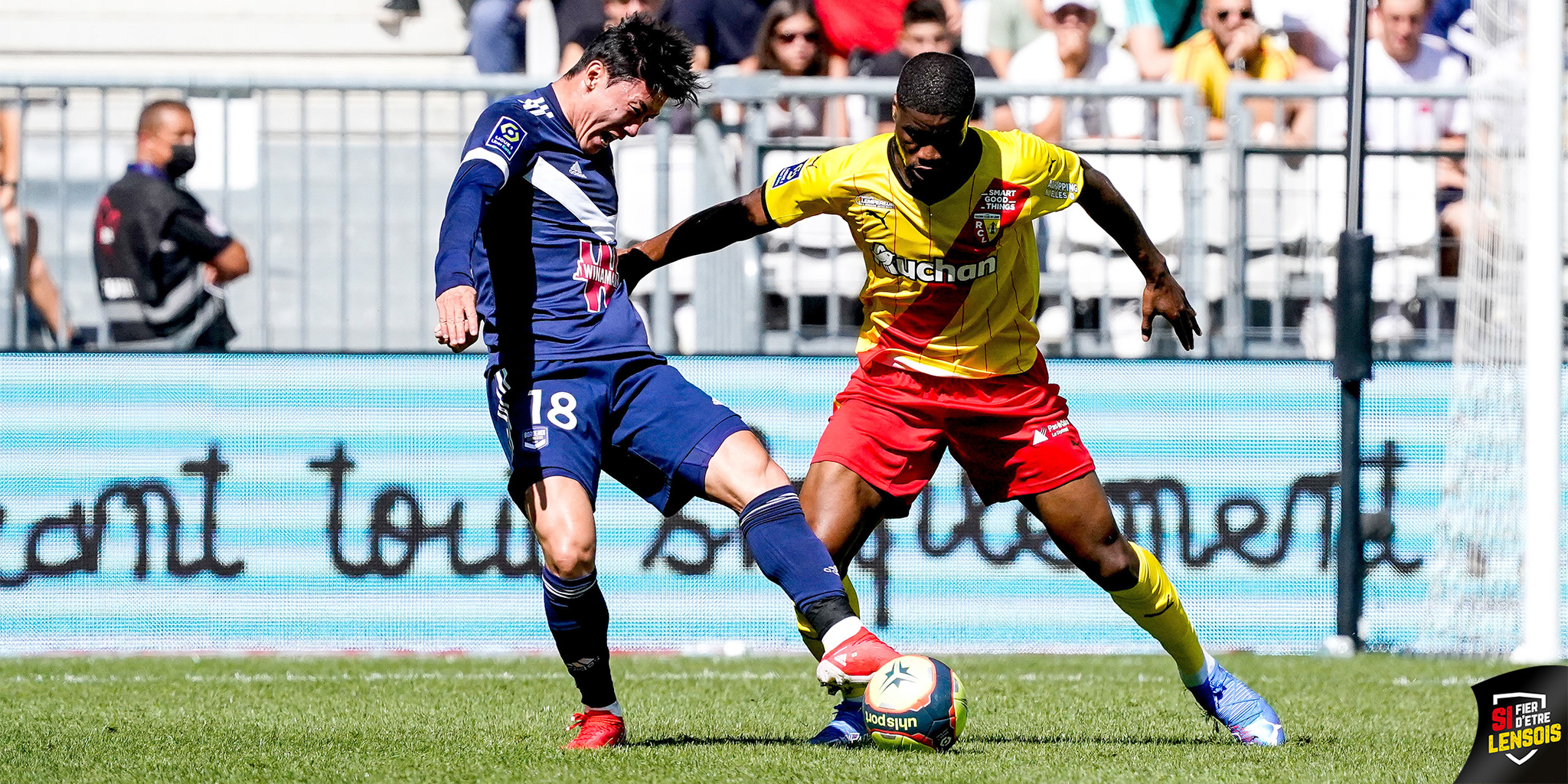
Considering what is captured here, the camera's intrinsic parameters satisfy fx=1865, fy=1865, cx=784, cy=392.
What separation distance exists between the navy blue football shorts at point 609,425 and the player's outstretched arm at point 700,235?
0.33 meters

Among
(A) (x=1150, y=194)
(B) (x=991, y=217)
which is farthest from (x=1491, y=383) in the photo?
(B) (x=991, y=217)

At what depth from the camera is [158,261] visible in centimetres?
912

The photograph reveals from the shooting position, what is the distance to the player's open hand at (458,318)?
4.76 metres

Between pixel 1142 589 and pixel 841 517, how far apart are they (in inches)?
38.1

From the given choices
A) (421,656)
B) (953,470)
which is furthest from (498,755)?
(953,470)

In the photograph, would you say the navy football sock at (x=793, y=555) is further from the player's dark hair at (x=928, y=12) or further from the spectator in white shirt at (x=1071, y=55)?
the player's dark hair at (x=928, y=12)

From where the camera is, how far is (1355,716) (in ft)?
21.3

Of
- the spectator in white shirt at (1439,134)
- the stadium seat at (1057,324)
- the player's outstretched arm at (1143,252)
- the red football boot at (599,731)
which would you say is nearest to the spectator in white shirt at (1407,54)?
the spectator in white shirt at (1439,134)

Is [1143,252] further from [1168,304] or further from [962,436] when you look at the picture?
[962,436]

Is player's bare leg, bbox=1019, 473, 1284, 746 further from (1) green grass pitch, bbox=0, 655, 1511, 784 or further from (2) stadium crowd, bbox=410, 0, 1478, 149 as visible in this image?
(2) stadium crowd, bbox=410, 0, 1478, 149

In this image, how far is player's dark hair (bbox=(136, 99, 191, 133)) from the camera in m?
9.13

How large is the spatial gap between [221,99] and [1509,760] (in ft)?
23.1

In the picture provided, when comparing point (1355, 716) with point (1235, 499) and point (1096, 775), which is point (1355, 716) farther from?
point (1235, 499)

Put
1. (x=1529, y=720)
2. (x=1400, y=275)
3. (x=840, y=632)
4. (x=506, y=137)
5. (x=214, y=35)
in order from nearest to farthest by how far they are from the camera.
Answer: (x=1529, y=720) → (x=840, y=632) → (x=506, y=137) → (x=1400, y=275) → (x=214, y=35)
